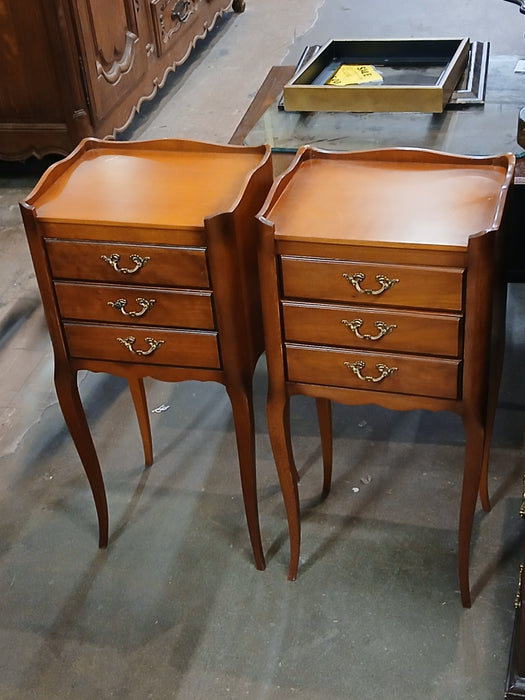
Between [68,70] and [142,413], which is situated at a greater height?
[68,70]

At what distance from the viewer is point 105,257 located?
151 centimetres

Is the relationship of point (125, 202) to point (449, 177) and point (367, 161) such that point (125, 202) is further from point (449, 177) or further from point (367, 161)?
point (449, 177)

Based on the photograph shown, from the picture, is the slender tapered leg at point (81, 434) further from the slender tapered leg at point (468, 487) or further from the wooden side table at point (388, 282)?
the slender tapered leg at point (468, 487)

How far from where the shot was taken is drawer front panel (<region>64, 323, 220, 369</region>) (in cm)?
155

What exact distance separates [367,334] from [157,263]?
373 mm

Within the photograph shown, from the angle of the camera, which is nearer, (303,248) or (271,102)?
(303,248)

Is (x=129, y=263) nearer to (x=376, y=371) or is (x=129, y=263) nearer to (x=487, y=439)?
(x=376, y=371)

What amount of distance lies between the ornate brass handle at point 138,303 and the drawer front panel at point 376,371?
0.84 ft

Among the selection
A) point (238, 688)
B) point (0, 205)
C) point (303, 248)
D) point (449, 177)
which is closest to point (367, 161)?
point (449, 177)

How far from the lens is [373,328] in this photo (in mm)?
1437

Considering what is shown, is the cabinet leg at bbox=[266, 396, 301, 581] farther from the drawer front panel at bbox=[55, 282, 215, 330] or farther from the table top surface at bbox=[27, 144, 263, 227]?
the table top surface at bbox=[27, 144, 263, 227]

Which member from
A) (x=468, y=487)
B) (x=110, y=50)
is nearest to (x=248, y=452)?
(x=468, y=487)

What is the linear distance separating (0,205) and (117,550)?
1.99m

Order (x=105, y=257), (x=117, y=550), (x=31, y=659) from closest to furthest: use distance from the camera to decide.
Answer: (x=105, y=257) < (x=31, y=659) < (x=117, y=550)
